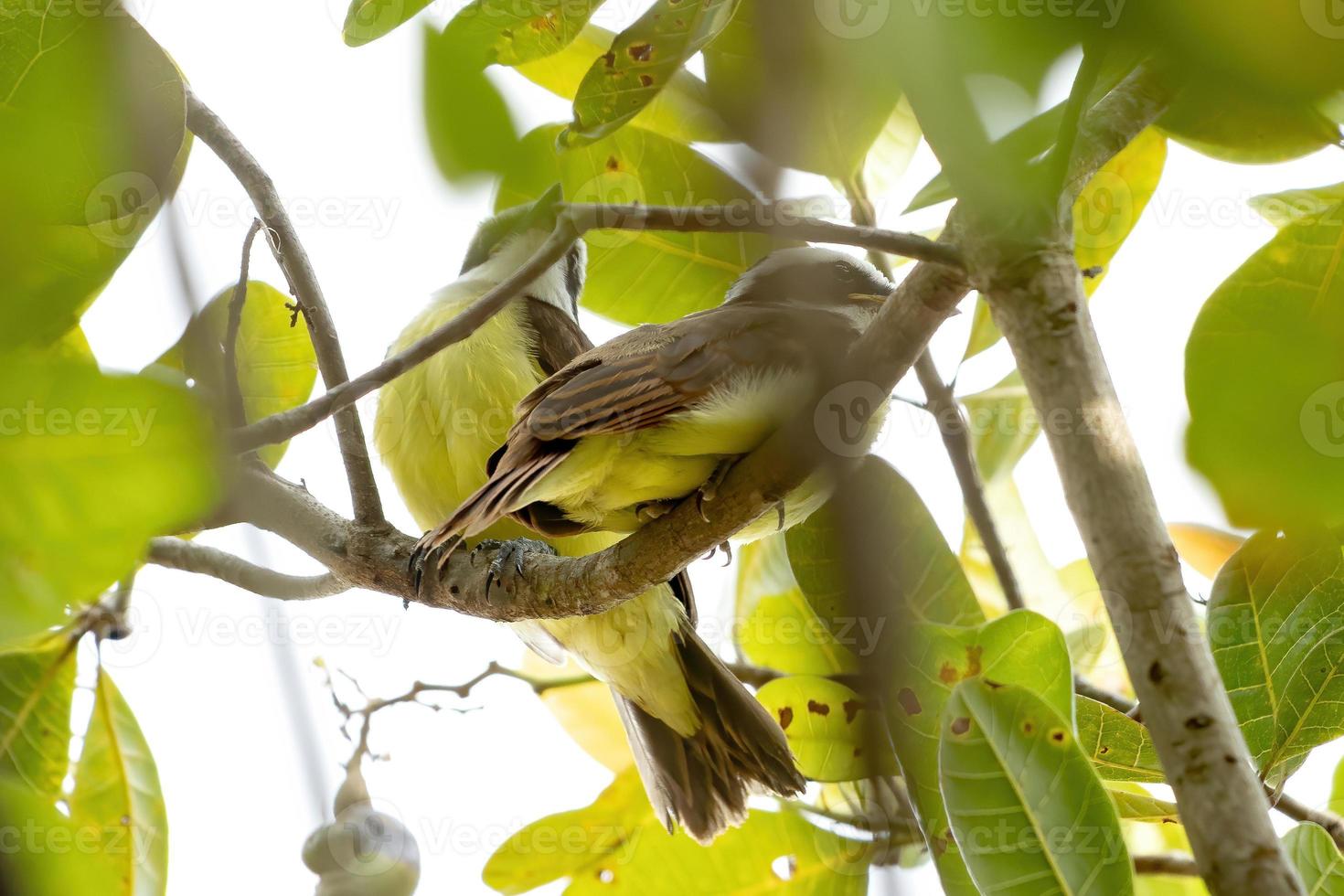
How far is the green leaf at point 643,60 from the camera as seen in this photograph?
4.76 ft

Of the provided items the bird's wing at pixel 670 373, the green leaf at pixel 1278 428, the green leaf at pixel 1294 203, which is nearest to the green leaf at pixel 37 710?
the bird's wing at pixel 670 373

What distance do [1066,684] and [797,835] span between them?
83cm

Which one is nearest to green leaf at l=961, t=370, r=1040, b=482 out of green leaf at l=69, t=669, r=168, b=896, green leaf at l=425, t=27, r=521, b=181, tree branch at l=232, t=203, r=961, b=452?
tree branch at l=232, t=203, r=961, b=452

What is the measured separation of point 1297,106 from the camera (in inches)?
18.8

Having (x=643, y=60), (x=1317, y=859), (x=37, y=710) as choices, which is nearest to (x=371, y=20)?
(x=643, y=60)

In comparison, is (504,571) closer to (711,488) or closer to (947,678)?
(711,488)

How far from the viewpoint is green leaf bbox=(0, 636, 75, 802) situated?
218cm

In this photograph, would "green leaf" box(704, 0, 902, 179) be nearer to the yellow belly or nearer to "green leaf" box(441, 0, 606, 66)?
"green leaf" box(441, 0, 606, 66)

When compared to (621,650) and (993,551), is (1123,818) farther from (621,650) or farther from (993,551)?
(621,650)

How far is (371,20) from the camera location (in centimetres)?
159

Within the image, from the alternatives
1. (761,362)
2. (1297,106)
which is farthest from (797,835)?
(1297,106)

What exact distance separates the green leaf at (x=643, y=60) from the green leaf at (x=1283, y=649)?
111cm

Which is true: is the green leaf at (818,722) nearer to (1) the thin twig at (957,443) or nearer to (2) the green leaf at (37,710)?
(1) the thin twig at (957,443)

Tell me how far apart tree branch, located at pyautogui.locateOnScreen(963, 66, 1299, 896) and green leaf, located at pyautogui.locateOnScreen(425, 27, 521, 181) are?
0.30 m
